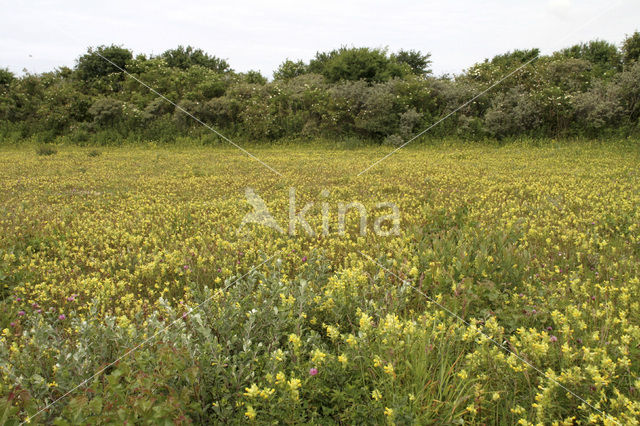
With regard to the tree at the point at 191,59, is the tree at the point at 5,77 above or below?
below

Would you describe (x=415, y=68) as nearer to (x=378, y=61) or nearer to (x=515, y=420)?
(x=378, y=61)

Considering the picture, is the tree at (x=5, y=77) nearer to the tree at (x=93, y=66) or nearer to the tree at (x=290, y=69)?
the tree at (x=93, y=66)

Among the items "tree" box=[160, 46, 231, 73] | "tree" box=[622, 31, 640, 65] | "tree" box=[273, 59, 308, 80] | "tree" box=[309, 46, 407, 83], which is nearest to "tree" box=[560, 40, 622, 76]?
"tree" box=[622, 31, 640, 65]

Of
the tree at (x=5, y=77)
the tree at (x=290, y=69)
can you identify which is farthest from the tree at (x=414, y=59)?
the tree at (x=5, y=77)

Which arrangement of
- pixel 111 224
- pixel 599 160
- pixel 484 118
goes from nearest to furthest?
pixel 111 224 → pixel 599 160 → pixel 484 118

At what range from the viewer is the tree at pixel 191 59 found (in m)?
41.2

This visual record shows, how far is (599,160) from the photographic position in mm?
12242

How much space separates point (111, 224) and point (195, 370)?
16.3ft

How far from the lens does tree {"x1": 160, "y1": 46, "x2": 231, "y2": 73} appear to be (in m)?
41.2

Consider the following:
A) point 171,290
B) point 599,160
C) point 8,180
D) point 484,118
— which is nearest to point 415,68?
point 484,118

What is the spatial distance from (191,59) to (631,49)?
1445 inches

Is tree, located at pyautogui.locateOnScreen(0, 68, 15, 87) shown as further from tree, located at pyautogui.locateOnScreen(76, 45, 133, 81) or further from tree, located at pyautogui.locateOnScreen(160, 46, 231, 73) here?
tree, located at pyautogui.locateOnScreen(160, 46, 231, 73)

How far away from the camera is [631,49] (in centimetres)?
2014

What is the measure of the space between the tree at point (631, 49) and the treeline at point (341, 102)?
0.16ft
